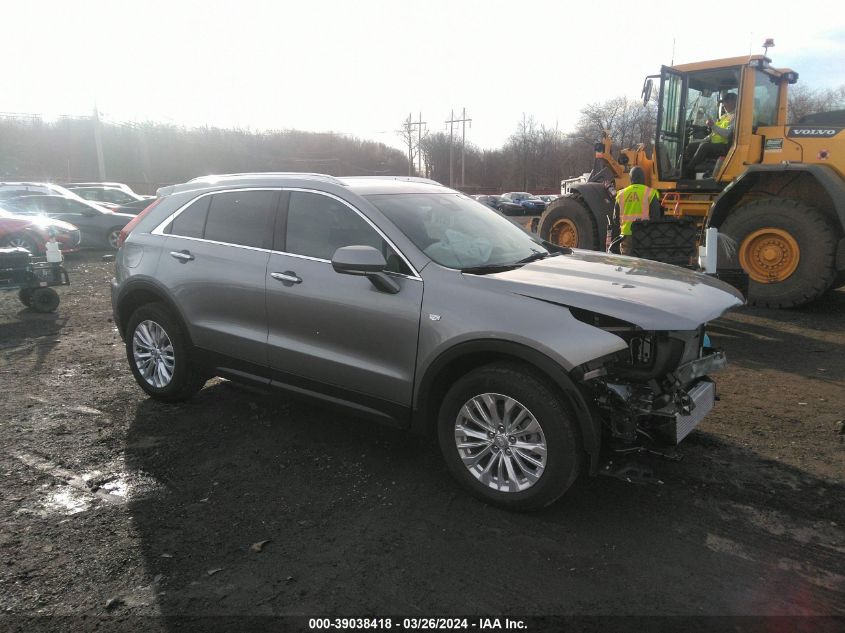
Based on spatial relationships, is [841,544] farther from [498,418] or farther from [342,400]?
[342,400]

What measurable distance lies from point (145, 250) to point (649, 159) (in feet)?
28.0

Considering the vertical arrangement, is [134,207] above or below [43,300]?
above

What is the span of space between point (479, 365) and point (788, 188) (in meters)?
7.44

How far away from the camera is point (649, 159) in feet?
34.7

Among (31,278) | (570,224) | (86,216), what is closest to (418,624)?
(31,278)

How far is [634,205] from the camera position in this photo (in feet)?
28.1

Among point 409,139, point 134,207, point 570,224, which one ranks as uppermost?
point 409,139

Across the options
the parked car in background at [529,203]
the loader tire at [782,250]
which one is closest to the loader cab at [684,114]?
the loader tire at [782,250]

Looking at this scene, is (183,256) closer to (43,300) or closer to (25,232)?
(43,300)

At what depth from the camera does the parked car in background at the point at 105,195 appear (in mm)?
21016

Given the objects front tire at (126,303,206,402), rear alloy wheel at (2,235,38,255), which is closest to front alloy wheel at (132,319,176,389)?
front tire at (126,303,206,402)

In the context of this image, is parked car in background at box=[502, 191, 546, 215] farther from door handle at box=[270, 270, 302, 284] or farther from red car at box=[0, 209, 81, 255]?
door handle at box=[270, 270, 302, 284]

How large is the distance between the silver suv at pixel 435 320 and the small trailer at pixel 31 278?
16.5ft

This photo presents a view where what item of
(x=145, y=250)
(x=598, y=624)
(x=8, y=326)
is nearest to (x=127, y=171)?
(x=8, y=326)
